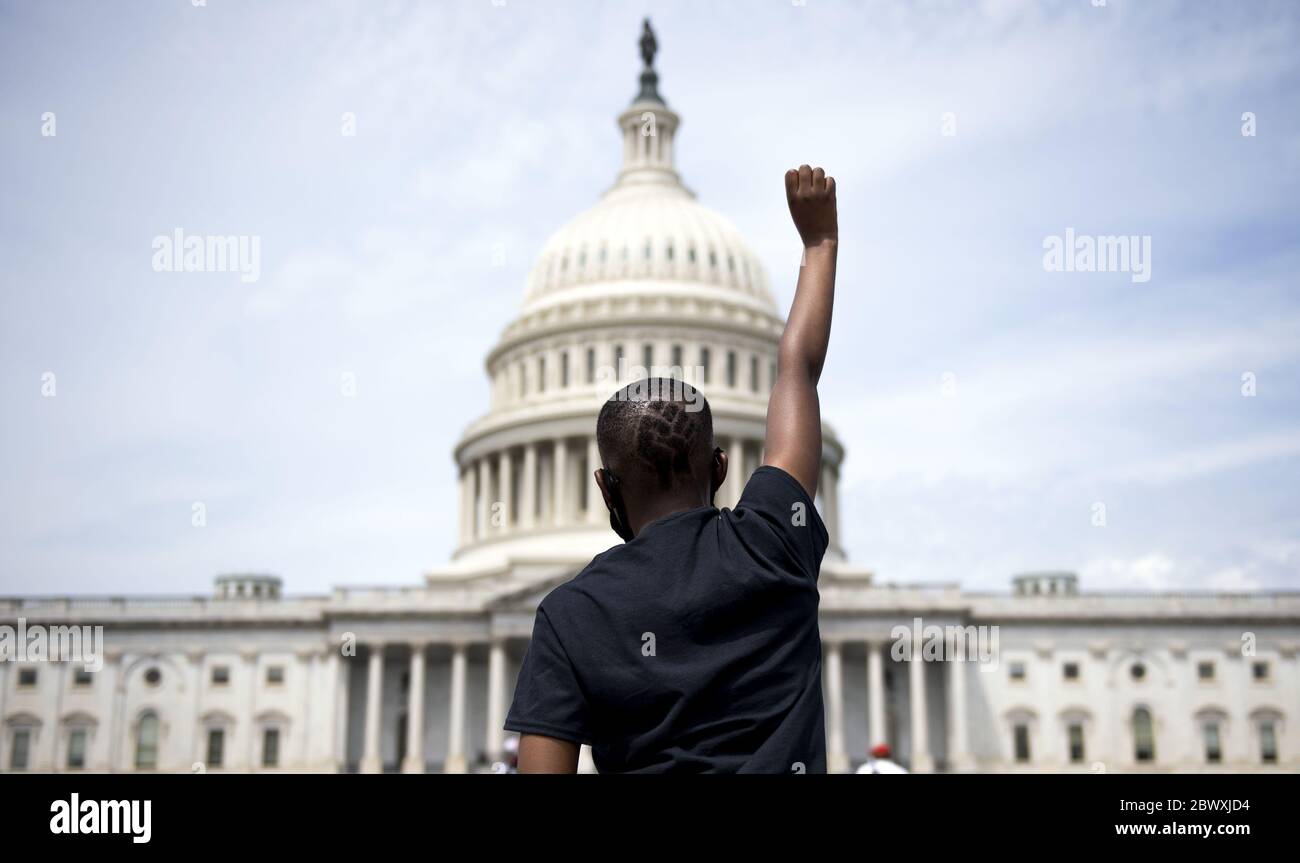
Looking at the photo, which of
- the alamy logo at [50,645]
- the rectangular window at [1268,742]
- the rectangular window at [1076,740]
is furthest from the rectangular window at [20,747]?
the rectangular window at [1268,742]

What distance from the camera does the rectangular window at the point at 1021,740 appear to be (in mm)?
91250

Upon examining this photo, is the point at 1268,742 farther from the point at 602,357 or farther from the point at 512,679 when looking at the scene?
the point at 602,357

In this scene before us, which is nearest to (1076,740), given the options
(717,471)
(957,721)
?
(957,721)

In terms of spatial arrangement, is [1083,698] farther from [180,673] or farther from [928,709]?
[180,673]

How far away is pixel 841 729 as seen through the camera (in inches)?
3457

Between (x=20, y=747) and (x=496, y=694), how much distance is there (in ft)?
92.3

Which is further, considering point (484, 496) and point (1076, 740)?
point (484, 496)

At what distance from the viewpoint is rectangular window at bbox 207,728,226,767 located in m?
91.1

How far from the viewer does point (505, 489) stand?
346ft

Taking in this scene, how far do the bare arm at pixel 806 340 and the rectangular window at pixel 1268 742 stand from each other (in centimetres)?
9518

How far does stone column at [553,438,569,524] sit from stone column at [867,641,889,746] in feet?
75.6
